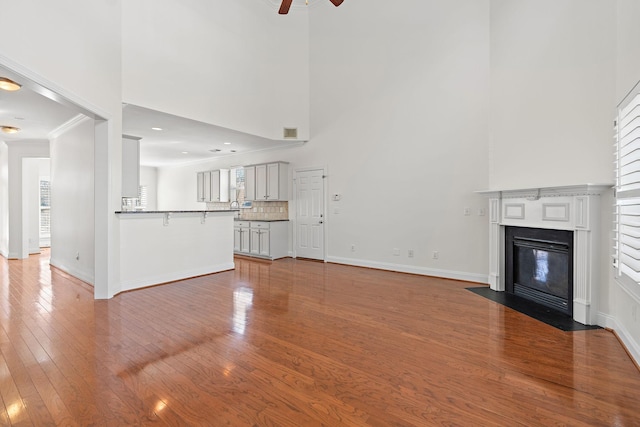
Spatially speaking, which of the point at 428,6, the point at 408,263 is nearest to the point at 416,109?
the point at 428,6

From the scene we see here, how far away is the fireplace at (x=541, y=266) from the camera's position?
3.42m

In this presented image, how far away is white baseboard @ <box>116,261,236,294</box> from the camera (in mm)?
4359

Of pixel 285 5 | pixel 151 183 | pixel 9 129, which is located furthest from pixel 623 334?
pixel 151 183

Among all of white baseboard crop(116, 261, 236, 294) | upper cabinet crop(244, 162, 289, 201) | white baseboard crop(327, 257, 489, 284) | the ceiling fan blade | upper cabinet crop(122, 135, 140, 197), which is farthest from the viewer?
upper cabinet crop(244, 162, 289, 201)

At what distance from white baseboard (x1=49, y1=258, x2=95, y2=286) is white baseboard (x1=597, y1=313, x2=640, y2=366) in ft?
20.8

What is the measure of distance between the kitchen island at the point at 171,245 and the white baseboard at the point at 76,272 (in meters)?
0.89

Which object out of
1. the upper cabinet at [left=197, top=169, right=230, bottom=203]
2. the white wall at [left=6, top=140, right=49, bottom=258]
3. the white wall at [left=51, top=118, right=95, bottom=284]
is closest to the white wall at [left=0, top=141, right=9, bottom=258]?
the white wall at [left=6, top=140, right=49, bottom=258]

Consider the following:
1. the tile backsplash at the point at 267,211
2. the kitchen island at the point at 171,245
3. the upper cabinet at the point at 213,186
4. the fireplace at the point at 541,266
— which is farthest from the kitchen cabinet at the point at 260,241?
the fireplace at the point at 541,266

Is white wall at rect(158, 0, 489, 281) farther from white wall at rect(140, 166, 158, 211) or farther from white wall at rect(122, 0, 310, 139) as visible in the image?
white wall at rect(140, 166, 158, 211)

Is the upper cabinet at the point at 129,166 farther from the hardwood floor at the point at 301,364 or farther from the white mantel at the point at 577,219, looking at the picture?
the white mantel at the point at 577,219

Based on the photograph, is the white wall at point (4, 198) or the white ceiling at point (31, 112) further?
the white wall at point (4, 198)

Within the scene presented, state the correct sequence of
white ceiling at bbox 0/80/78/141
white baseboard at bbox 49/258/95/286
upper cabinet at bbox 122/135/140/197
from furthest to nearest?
white baseboard at bbox 49/258/95/286 → upper cabinet at bbox 122/135/140/197 → white ceiling at bbox 0/80/78/141

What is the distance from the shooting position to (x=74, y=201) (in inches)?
203

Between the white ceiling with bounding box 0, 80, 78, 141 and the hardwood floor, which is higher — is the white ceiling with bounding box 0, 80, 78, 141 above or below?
above
